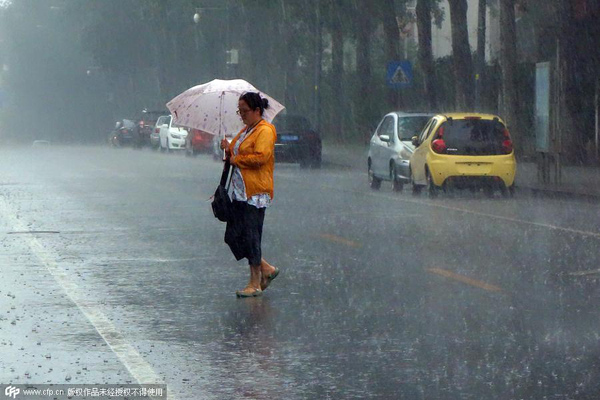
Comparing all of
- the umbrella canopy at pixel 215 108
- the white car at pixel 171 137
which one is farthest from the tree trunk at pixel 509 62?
the umbrella canopy at pixel 215 108

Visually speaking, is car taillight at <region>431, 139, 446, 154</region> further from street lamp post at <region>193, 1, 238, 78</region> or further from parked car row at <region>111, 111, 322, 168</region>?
street lamp post at <region>193, 1, 238, 78</region>

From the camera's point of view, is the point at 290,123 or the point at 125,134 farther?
the point at 125,134

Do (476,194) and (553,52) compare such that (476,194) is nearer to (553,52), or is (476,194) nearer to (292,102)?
(553,52)

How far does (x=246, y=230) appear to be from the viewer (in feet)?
36.8

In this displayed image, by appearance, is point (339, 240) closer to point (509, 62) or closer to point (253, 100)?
point (253, 100)

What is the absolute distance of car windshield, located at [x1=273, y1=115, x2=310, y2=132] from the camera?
39125mm

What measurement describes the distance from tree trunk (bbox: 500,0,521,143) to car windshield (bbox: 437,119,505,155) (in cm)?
966

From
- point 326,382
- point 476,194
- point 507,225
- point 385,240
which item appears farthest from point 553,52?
point 326,382

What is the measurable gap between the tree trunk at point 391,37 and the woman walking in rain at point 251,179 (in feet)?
105

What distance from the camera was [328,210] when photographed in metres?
21.1

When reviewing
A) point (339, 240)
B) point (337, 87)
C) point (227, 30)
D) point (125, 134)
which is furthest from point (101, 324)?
point (125, 134)

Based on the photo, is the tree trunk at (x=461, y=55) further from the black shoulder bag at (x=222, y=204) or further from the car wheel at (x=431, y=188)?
the black shoulder bag at (x=222, y=204)

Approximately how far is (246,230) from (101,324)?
191 centimetres

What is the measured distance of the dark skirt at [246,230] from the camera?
1119cm
